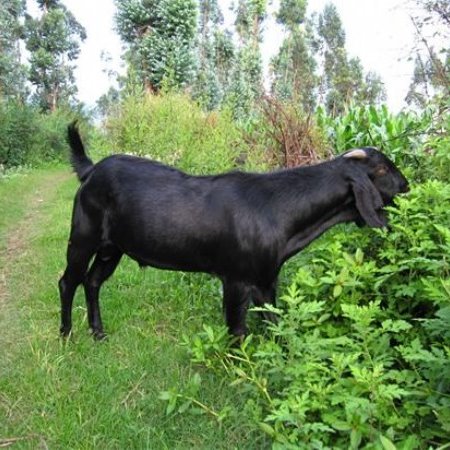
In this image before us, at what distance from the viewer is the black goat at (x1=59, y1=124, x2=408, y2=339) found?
10.7ft

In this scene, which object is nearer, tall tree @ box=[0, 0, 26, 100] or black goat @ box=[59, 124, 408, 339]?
black goat @ box=[59, 124, 408, 339]

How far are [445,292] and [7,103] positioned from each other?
72.0 ft

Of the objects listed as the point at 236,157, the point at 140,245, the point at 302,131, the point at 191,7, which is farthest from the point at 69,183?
the point at 140,245

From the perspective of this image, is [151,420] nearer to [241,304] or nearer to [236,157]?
[241,304]

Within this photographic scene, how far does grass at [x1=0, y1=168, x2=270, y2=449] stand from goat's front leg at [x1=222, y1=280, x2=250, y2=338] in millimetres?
338

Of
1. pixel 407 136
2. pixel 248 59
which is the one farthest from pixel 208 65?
pixel 407 136

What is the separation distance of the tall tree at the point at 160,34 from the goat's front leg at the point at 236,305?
13.5 m

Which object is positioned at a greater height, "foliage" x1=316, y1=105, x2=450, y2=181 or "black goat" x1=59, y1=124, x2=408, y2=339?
"foliage" x1=316, y1=105, x2=450, y2=181

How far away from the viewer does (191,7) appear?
648 inches

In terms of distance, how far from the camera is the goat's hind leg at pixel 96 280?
4.04 metres

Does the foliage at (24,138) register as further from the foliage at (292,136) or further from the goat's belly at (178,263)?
the goat's belly at (178,263)

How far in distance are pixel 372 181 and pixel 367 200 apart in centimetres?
17

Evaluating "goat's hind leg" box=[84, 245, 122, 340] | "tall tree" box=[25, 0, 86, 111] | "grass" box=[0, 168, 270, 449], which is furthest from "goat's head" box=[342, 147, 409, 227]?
"tall tree" box=[25, 0, 86, 111]

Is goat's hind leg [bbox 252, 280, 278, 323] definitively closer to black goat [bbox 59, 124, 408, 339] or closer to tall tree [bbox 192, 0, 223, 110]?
black goat [bbox 59, 124, 408, 339]
